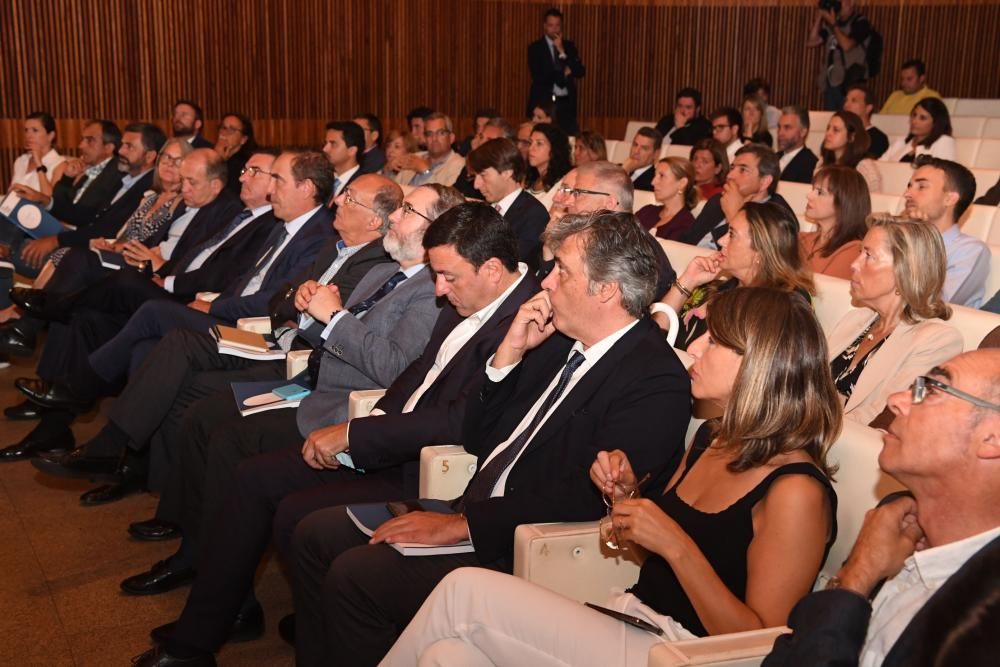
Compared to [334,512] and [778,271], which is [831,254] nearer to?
[778,271]

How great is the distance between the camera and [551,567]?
237cm

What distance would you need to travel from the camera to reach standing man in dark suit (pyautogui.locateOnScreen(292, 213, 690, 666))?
Answer: 8.02 feet

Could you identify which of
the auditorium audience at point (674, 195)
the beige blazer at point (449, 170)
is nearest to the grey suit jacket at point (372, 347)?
the auditorium audience at point (674, 195)

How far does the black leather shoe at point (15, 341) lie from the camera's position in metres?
5.43

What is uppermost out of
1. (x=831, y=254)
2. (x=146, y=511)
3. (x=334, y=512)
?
(x=831, y=254)

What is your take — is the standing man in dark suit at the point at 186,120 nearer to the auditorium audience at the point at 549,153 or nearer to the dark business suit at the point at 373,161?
the dark business suit at the point at 373,161

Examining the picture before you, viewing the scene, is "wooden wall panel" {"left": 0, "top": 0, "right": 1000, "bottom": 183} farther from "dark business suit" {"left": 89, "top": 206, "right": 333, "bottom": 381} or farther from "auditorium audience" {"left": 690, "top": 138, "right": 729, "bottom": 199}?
"dark business suit" {"left": 89, "top": 206, "right": 333, "bottom": 381}

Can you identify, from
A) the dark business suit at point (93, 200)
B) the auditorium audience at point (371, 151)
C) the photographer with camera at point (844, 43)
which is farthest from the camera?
the photographer with camera at point (844, 43)

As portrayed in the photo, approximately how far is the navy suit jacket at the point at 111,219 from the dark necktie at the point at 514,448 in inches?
182

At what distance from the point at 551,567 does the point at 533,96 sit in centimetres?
912

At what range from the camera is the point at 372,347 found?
3.48 m

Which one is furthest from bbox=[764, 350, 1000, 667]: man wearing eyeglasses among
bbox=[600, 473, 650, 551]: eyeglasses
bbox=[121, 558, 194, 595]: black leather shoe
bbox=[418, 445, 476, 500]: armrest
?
bbox=[121, 558, 194, 595]: black leather shoe

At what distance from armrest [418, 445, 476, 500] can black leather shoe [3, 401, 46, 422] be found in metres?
2.99

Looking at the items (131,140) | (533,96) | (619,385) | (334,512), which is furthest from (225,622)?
(533,96)
